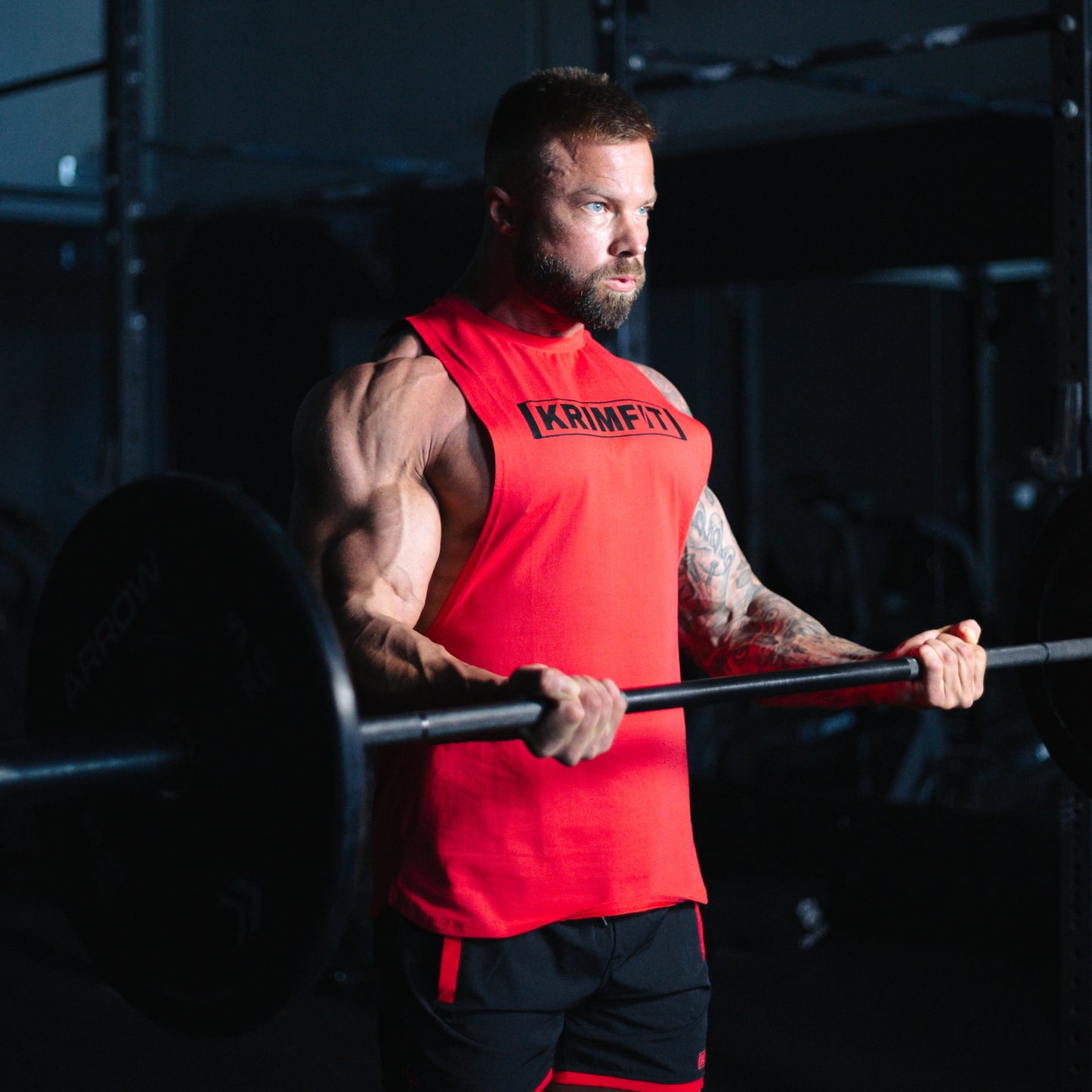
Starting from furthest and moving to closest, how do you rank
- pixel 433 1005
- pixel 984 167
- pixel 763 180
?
pixel 763 180
pixel 984 167
pixel 433 1005

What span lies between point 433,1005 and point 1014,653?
0.83 m

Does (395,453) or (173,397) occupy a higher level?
(173,397)

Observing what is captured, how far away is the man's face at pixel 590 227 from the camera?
1766 millimetres

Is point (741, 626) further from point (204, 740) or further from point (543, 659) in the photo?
point (204, 740)

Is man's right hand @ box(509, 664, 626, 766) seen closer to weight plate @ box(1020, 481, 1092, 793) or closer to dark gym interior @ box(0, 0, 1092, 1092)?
dark gym interior @ box(0, 0, 1092, 1092)

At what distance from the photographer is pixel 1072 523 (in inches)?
83.4

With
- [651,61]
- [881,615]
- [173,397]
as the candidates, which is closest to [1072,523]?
[651,61]

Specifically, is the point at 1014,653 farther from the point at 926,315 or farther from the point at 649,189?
the point at 926,315

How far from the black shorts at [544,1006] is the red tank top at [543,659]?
1.1 inches

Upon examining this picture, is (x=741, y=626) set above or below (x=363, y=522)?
below

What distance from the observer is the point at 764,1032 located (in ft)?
12.0

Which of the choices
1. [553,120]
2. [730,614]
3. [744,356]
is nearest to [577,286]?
[553,120]

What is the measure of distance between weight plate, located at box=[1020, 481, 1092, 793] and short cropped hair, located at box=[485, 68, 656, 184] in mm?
837

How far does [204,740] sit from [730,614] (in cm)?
88
